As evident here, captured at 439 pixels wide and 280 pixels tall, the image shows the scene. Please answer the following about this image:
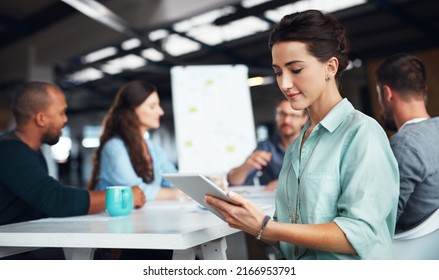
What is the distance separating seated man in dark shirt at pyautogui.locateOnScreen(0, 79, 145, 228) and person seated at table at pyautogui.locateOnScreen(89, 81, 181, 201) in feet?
1.39

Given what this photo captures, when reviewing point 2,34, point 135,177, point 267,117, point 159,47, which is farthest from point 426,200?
point 267,117

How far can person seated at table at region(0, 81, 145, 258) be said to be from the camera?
1624mm

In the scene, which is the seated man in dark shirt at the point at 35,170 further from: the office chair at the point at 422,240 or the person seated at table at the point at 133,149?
the office chair at the point at 422,240

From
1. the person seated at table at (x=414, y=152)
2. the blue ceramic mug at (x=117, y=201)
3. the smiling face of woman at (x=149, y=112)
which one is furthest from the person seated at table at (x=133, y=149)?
the person seated at table at (x=414, y=152)

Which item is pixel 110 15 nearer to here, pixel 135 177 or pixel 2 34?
A: pixel 135 177

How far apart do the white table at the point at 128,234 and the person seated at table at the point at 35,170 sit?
0.29ft

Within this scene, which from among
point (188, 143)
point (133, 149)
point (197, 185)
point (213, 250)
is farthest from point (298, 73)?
point (188, 143)

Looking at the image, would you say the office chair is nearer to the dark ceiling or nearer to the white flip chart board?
the white flip chart board

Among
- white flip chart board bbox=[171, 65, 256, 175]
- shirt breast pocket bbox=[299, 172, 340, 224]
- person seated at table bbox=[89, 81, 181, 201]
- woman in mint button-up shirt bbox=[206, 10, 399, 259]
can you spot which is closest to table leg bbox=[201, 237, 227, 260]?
woman in mint button-up shirt bbox=[206, 10, 399, 259]

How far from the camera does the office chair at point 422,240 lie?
1.29m

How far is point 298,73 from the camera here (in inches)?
41.0

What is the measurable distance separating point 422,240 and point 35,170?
1.33 meters

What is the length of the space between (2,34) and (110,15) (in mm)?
3873
